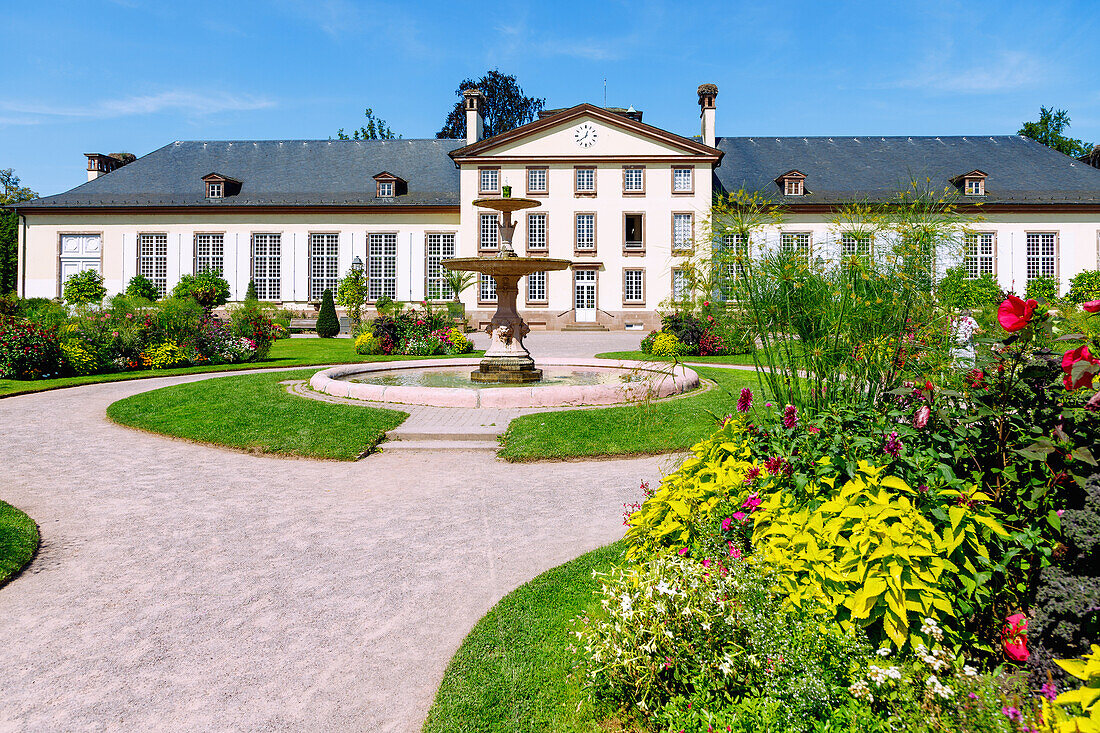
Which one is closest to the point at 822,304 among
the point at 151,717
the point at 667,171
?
the point at 151,717

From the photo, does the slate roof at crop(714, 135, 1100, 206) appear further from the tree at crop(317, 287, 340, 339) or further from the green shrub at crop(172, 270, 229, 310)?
the green shrub at crop(172, 270, 229, 310)

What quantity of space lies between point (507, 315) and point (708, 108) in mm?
34169

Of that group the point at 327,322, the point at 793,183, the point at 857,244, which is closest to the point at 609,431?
the point at 857,244

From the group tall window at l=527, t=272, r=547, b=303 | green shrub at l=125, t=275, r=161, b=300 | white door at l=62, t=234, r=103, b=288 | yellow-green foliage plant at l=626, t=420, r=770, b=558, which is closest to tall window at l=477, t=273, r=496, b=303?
tall window at l=527, t=272, r=547, b=303

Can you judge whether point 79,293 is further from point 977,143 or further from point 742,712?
point 977,143

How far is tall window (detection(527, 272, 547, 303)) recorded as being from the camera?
39.3 meters

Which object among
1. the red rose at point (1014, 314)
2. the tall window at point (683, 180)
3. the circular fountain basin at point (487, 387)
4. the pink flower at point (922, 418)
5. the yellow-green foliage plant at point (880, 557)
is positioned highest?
the tall window at point (683, 180)

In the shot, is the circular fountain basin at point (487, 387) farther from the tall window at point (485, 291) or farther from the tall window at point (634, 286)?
the tall window at point (634, 286)

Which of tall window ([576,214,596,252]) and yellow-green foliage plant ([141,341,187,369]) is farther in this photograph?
tall window ([576,214,596,252])

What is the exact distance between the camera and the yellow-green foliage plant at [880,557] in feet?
8.51

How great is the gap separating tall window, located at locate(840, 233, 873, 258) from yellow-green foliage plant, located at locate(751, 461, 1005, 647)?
2.52 metres

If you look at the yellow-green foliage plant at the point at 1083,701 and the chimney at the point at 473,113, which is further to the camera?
the chimney at the point at 473,113

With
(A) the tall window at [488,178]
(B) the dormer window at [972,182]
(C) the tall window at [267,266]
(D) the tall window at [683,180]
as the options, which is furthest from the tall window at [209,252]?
(B) the dormer window at [972,182]

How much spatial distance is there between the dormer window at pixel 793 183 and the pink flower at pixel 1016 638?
4010 cm
